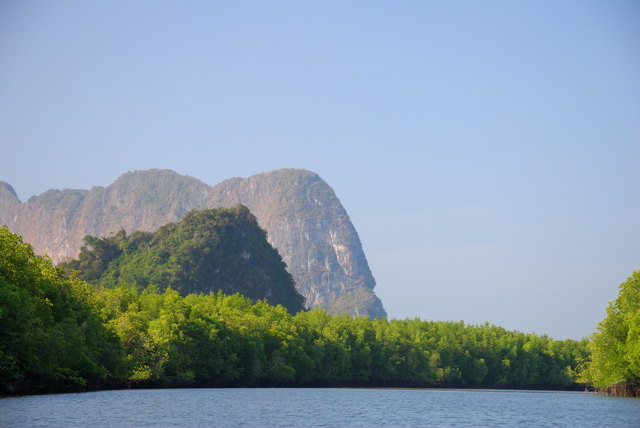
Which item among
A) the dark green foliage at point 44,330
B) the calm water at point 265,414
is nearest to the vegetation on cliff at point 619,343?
the calm water at point 265,414

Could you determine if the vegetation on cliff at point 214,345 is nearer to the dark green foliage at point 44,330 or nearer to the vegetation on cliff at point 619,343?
the dark green foliage at point 44,330

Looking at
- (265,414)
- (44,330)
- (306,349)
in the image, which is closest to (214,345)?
(306,349)

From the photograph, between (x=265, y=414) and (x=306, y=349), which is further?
(x=306, y=349)

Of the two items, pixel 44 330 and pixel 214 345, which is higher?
pixel 214 345

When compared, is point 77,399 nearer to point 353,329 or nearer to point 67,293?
point 67,293

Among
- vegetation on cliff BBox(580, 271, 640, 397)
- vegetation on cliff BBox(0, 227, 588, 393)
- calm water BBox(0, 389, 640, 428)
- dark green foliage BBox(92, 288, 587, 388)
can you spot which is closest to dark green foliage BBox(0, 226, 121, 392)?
vegetation on cliff BBox(0, 227, 588, 393)

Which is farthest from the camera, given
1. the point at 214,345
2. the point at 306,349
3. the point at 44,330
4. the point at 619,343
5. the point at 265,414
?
the point at 306,349

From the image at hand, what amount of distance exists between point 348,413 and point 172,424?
19.8 m

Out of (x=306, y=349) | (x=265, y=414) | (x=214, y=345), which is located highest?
(x=306, y=349)

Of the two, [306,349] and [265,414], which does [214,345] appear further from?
[265,414]

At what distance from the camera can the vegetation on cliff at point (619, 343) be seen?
285 feet

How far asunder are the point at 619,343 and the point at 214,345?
48.7m

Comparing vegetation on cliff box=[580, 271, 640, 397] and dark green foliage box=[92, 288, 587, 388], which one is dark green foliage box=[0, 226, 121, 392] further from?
vegetation on cliff box=[580, 271, 640, 397]

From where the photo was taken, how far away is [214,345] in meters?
106
